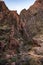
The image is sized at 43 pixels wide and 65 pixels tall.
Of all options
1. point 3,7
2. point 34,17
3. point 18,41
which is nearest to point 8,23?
point 3,7

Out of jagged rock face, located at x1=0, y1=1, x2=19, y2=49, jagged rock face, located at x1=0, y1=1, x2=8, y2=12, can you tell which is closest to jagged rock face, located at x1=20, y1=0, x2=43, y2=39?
jagged rock face, located at x1=0, y1=1, x2=8, y2=12

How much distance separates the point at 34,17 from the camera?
14925 cm

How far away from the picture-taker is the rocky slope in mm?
95863

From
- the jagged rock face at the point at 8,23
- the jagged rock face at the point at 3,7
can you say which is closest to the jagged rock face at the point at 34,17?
the jagged rock face at the point at 3,7

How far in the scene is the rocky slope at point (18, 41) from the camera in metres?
95.9

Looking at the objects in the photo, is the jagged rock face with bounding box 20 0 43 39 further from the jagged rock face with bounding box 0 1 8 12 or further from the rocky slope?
the jagged rock face with bounding box 0 1 8 12

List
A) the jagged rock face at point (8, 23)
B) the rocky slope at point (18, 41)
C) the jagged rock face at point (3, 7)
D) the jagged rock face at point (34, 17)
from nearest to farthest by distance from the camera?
1. the rocky slope at point (18, 41)
2. the jagged rock face at point (8, 23)
3. the jagged rock face at point (3, 7)
4. the jagged rock face at point (34, 17)

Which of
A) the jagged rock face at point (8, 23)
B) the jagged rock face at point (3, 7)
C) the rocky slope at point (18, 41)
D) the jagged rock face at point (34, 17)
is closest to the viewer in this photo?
the rocky slope at point (18, 41)

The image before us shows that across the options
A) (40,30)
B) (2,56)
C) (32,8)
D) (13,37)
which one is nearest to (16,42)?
(13,37)

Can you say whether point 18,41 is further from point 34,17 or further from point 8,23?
point 34,17

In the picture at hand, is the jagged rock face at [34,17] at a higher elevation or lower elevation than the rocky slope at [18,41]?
higher

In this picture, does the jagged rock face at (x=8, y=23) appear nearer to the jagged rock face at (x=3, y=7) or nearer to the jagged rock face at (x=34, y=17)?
the jagged rock face at (x=3, y=7)

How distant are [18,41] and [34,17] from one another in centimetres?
4378

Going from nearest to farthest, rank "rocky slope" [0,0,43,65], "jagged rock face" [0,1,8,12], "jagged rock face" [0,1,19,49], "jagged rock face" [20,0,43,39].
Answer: "rocky slope" [0,0,43,65] < "jagged rock face" [0,1,19,49] < "jagged rock face" [0,1,8,12] < "jagged rock face" [20,0,43,39]
